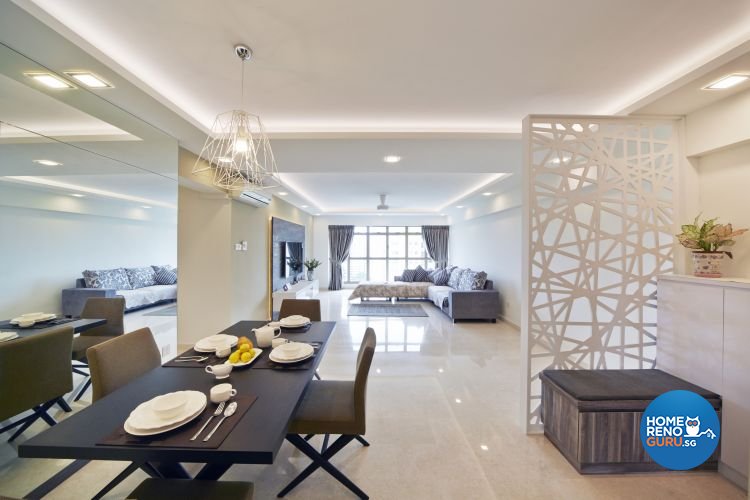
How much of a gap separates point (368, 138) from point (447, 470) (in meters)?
2.72

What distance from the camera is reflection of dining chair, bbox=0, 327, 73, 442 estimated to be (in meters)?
1.73

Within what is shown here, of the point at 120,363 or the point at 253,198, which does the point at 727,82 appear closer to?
the point at 120,363

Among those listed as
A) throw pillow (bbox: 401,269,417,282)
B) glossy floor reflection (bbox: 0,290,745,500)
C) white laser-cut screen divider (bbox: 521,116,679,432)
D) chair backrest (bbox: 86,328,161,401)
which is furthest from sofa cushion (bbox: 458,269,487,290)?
chair backrest (bbox: 86,328,161,401)

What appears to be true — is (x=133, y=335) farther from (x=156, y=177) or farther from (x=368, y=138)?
(x=368, y=138)

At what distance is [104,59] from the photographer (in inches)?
67.6

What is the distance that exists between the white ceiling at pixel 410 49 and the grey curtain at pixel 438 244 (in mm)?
7006

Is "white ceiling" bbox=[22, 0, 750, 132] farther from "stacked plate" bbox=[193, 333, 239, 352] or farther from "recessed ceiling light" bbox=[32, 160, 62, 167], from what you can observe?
"stacked plate" bbox=[193, 333, 239, 352]

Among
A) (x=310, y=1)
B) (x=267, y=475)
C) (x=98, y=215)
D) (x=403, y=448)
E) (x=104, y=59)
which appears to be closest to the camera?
(x=310, y=1)

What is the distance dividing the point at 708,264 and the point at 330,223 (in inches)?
341

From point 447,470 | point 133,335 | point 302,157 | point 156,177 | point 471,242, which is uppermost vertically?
point 302,157

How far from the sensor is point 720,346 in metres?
1.81

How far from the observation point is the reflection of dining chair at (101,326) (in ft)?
8.46

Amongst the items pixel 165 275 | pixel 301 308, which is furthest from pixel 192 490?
pixel 165 275

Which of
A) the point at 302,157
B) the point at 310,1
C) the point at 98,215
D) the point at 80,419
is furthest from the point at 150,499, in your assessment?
the point at 302,157
